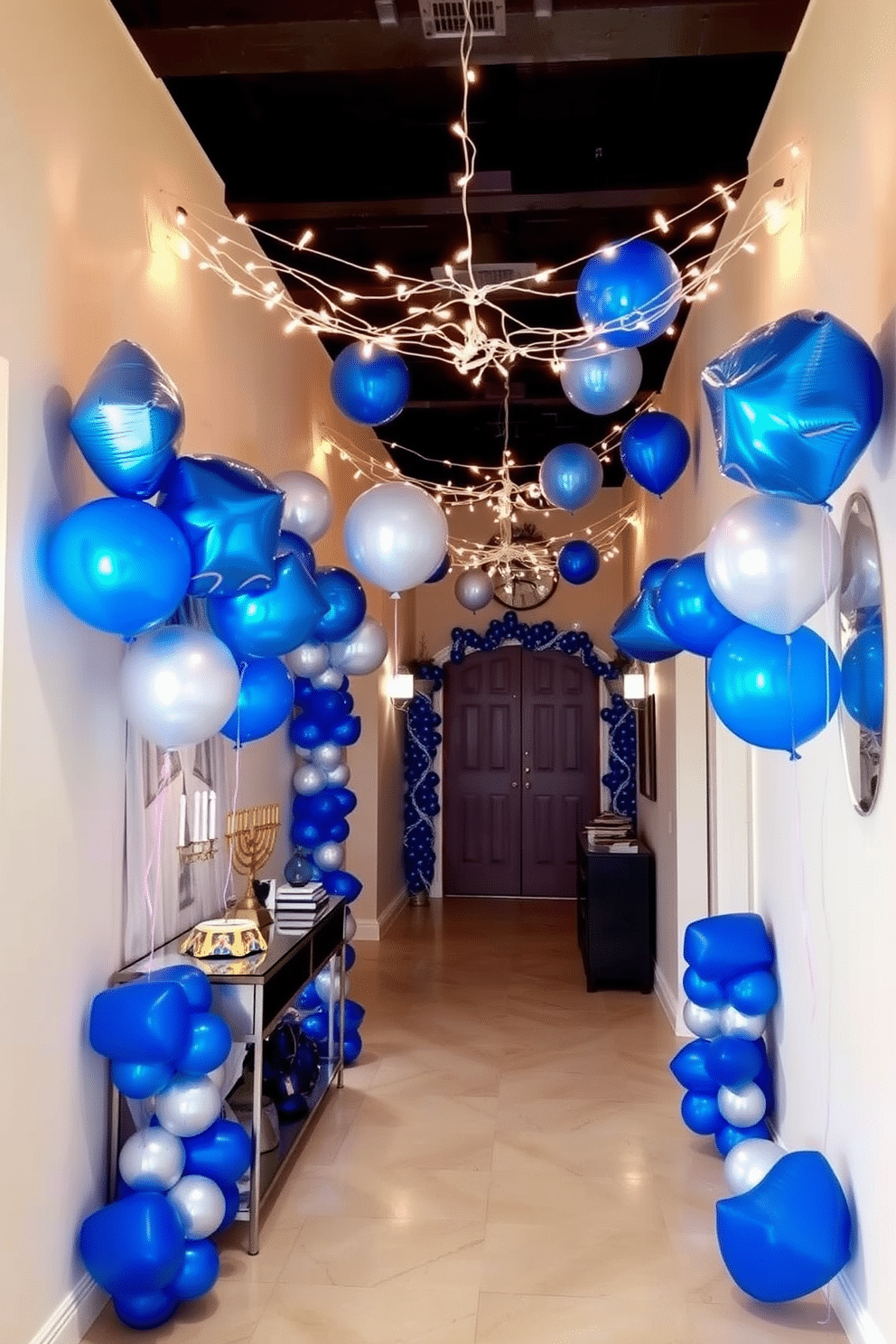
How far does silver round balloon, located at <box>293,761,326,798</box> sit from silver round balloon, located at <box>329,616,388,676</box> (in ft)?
1.84

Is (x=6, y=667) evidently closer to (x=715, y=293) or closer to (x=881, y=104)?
(x=881, y=104)

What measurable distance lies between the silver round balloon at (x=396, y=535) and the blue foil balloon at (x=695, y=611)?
78cm

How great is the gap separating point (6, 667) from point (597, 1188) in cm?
268

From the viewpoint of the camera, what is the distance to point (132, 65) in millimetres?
3379

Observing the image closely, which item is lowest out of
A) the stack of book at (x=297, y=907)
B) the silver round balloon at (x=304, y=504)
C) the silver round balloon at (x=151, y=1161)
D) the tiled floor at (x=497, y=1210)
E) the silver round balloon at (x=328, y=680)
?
the tiled floor at (x=497, y=1210)

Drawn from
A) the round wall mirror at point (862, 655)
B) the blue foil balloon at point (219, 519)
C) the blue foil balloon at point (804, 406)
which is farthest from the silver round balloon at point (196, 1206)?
the blue foil balloon at point (804, 406)

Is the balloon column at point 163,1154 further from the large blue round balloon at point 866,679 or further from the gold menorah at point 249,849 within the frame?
the large blue round balloon at point 866,679

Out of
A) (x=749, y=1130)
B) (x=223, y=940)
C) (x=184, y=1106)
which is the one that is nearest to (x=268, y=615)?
(x=223, y=940)

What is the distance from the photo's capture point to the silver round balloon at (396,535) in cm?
343

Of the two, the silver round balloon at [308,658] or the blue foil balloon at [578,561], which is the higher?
the blue foil balloon at [578,561]

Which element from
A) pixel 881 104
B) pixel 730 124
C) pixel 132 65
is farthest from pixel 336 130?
pixel 881 104

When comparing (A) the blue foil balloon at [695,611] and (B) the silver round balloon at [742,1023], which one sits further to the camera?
(B) the silver round balloon at [742,1023]

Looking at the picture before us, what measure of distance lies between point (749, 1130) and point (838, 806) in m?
1.48

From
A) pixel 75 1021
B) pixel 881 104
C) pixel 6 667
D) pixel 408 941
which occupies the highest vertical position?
pixel 881 104
